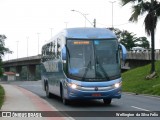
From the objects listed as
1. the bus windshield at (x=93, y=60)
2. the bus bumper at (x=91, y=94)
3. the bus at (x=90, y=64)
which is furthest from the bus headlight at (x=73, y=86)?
the bus windshield at (x=93, y=60)

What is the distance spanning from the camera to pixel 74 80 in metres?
20.6

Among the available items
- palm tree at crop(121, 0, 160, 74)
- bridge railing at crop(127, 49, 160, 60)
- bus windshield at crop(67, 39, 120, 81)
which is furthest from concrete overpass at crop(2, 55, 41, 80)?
bus windshield at crop(67, 39, 120, 81)

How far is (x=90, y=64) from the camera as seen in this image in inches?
818

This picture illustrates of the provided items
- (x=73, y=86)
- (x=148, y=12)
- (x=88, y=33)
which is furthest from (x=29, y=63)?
(x=73, y=86)

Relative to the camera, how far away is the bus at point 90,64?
67.5 ft

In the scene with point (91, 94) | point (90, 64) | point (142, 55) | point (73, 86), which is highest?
point (142, 55)

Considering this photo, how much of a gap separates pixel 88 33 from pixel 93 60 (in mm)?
1538

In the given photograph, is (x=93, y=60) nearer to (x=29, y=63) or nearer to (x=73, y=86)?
(x=73, y=86)

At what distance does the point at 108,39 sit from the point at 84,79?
87.5 inches

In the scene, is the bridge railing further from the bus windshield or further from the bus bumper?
the bus bumper

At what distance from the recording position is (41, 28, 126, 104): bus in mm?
20562

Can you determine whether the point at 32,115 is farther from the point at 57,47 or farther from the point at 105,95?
the point at 57,47

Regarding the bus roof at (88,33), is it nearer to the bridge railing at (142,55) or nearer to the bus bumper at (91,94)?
the bus bumper at (91,94)

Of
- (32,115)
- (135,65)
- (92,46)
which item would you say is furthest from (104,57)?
(135,65)
